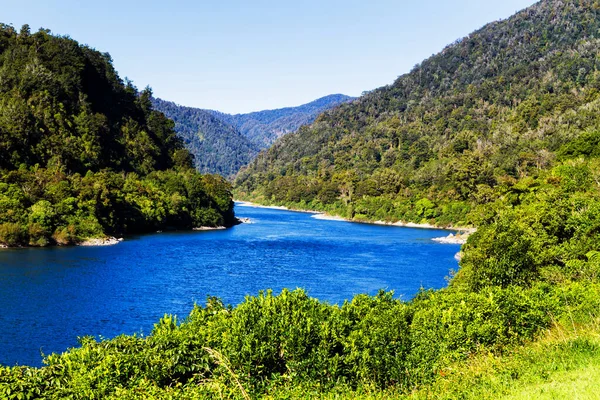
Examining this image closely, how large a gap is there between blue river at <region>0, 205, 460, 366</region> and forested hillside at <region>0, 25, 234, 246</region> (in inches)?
270

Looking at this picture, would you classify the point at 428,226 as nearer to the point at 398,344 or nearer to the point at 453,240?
the point at 453,240

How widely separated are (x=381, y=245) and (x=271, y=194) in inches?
4485

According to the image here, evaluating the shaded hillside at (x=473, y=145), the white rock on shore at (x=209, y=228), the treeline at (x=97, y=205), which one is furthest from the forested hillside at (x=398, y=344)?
the white rock on shore at (x=209, y=228)

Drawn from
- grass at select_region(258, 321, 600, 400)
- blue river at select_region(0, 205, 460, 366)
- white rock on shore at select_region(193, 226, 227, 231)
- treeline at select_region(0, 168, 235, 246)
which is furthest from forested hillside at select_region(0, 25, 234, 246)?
grass at select_region(258, 321, 600, 400)

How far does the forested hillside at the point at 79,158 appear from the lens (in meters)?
71.1

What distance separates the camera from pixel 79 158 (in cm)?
9256

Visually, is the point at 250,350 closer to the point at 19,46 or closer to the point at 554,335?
the point at 554,335

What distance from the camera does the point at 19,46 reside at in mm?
102750

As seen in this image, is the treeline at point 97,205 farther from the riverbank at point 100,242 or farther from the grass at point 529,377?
the grass at point 529,377

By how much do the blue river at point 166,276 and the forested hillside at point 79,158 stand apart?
686 centimetres

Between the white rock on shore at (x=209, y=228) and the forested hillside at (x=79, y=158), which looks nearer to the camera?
the forested hillside at (x=79, y=158)

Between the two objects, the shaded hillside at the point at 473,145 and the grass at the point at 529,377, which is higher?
the shaded hillside at the point at 473,145

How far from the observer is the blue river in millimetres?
33537

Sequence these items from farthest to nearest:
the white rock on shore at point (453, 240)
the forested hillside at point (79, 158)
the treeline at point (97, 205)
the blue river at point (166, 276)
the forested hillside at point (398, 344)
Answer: the white rock on shore at point (453, 240)
the forested hillside at point (79, 158)
the treeline at point (97, 205)
the blue river at point (166, 276)
the forested hillside at point (398, 344)
